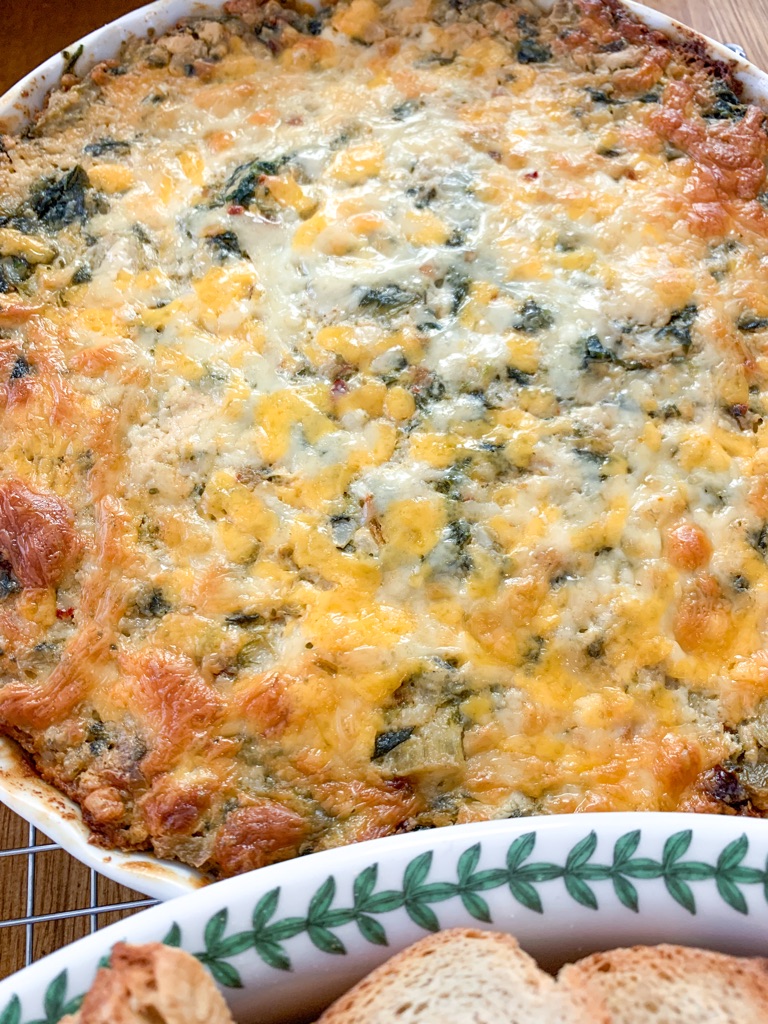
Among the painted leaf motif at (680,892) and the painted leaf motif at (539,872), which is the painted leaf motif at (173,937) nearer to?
the painted leaf motif at (539,872)

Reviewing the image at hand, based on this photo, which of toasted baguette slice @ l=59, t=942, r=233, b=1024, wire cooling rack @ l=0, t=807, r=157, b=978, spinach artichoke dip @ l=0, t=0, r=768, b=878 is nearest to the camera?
toasted baguette slice @ l=59, t=942, r=233, b=1024

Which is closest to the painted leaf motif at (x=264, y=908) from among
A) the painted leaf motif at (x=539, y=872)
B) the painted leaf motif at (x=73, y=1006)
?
the painted leaf motif at (x=73, y=1006)

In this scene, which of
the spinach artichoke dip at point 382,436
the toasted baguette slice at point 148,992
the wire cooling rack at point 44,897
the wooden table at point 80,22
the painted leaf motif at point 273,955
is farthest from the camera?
the wooden table at point 80,22

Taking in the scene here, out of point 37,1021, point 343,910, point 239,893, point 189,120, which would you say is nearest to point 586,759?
point 343,910

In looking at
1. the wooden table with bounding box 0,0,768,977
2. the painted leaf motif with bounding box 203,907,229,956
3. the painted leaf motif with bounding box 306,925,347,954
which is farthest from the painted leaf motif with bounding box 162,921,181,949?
the wooden table with bounding box 0,0,768,977

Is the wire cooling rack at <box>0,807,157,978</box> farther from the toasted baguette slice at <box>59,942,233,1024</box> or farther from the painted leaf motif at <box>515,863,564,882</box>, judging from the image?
the painted leaf motif at <box>515,863,564,882</box>

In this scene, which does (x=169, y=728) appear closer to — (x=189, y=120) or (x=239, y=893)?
(x=239, y=893)

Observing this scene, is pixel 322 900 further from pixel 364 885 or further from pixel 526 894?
pixel 526 894
